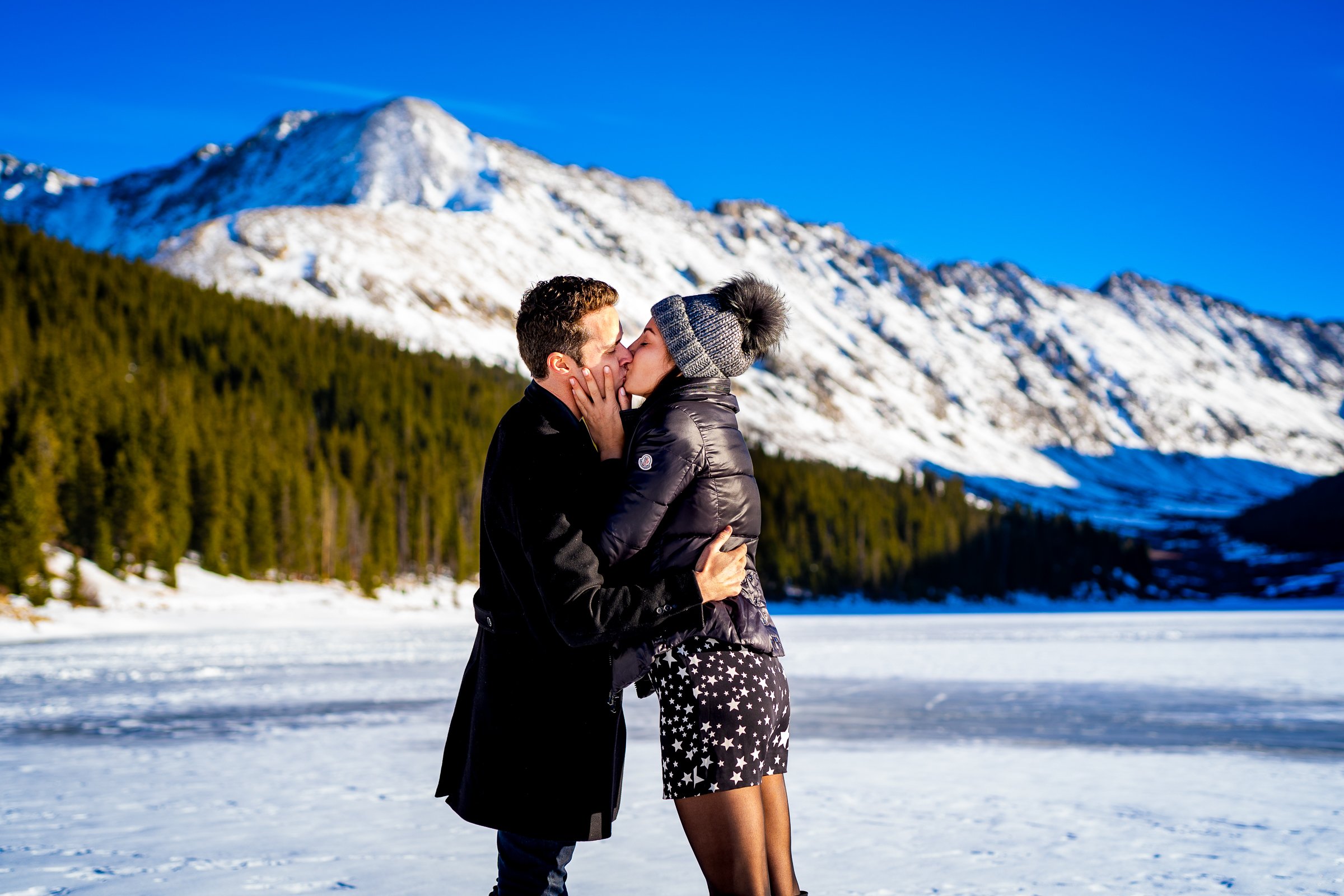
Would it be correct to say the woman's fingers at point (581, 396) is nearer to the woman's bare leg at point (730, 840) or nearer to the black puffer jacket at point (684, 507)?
the black puffer jacket at point (684, 507)

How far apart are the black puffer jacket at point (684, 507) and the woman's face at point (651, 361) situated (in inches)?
2.2

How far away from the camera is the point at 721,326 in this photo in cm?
349

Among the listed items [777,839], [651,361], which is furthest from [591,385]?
[777,839]

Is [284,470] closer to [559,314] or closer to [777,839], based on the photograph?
[559,314]

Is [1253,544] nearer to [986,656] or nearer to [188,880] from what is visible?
[986,656]

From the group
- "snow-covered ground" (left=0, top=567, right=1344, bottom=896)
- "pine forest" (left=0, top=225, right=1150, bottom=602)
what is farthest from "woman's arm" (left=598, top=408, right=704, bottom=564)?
"pine forest" (left=0, top=225, right=1150, bottom=602)

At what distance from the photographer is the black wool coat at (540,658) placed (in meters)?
3.23

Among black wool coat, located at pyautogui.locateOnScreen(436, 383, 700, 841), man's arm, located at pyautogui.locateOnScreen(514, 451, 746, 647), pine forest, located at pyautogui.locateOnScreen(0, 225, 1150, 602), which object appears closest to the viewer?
→ man's arm, located at pyautogui.locateOnScreen(514, 451, 746, 647)

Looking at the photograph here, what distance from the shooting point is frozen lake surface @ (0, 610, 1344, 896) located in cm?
576

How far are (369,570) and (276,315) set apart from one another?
49.2 meters

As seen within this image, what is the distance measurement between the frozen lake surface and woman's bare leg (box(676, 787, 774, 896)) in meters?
2.35

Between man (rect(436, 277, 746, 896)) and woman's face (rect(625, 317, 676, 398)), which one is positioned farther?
woman's face (rect(625, 317, 676, 398))

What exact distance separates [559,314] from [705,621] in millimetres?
1055

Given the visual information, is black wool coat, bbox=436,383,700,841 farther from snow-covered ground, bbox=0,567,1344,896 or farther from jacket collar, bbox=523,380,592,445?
snow-covered ground, bbox=0,567,1344,896
